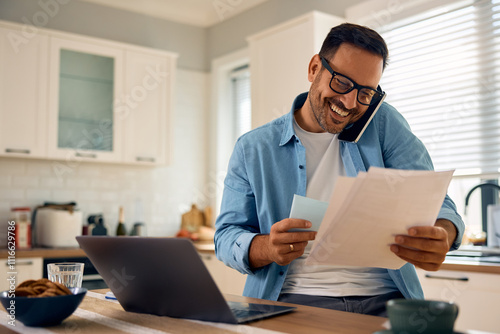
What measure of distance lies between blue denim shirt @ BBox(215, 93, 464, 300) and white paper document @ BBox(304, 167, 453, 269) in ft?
1.27

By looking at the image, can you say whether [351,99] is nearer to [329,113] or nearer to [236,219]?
[329,113]

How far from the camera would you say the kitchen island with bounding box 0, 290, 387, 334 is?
43.2 inches

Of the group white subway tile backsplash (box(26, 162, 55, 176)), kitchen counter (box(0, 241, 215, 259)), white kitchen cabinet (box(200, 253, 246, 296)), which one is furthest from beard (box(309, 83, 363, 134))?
white subway tile backsplash (box(26, 162, 55, 176))

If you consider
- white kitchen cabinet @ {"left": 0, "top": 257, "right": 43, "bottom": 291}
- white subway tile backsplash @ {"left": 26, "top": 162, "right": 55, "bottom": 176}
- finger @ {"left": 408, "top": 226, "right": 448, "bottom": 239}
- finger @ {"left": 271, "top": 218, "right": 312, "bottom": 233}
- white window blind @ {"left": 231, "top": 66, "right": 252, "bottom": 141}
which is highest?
white window blind @ {"left": 231, "top": 66, "right": 252, "bottom": 141}

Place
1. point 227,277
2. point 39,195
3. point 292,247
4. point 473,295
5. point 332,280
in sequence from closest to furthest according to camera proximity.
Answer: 1. point 292,247
2. point 332,280
3. point 473,295
4. point 227,277
5. point 39,195

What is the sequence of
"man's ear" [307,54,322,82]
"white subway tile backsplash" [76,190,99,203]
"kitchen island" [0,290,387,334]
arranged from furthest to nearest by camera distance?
"white subway tile backsplash" [76,190,99,203], "man's ear" [307,54,322,82], "kitchen island" [0,290,387,334]

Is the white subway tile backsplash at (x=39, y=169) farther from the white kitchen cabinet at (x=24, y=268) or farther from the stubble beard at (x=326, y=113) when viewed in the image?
the stubble beard at (x=326, y=113)

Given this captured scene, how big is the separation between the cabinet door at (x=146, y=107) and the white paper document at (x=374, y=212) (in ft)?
10.9

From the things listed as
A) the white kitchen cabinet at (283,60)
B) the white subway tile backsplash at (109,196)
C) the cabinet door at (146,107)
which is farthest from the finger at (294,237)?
the white subway tile backsplash at (109,196)

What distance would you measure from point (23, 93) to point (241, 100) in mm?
1977

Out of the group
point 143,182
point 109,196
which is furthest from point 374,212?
point 143,182

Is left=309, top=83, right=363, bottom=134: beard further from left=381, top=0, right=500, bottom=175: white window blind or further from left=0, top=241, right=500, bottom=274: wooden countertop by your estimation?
left=381, top=0, right=500, bottom=175: white window blind

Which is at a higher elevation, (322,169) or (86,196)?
(322,169)

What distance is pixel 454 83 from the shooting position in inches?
131
